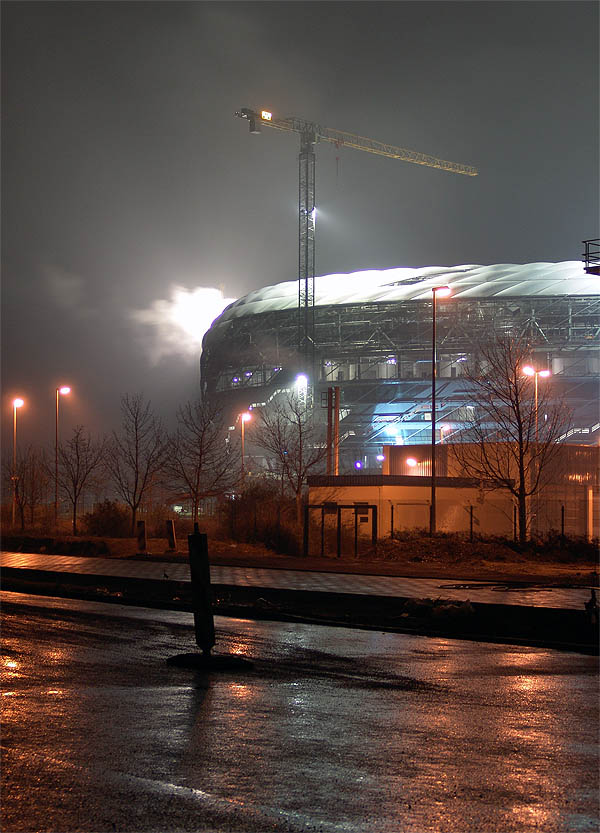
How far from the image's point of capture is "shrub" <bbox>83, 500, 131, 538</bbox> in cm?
3956

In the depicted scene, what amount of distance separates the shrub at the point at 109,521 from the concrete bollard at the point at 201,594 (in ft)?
96.1

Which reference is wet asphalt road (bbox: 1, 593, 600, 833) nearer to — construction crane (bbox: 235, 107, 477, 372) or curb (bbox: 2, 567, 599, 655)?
curb (bbox: 2, 567, 599, 655)

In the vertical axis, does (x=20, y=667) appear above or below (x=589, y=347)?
below

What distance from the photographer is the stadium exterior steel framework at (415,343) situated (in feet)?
Result: 255

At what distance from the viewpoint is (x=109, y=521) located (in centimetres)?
4019

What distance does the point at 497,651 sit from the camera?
37.7 feet

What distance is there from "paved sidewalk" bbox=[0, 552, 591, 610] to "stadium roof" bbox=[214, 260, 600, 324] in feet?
197

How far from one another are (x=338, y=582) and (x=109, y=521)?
72.1ft

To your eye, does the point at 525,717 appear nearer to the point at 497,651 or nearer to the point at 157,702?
the point at 157,702

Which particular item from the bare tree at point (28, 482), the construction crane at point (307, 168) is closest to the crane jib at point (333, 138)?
the construction crane at point (307, 168)

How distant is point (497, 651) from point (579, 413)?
6814 centimetres

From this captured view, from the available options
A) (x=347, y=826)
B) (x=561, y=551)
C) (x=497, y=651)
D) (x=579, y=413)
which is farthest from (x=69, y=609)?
(x=579, y=413)

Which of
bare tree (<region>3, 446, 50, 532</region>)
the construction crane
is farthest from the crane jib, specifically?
bare tree (<region>3, 446, 50, 532</region>)

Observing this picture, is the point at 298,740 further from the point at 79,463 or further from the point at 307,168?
the point at 307,168
